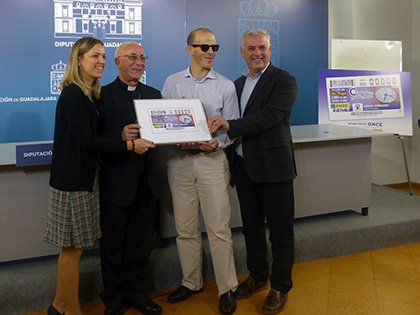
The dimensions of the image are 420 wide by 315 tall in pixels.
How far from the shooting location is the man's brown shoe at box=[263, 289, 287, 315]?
7.80 feet

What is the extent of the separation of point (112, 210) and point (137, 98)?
63 centimetres

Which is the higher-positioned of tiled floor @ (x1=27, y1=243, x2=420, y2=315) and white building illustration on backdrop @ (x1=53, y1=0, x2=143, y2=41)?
white building illustration on backdrop @ (x1=53, y1=0, x2=143, y2=41)

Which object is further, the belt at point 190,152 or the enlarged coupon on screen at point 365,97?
the enlarged coupon on screen at point 365,97

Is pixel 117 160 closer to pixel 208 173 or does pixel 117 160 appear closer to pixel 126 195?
pixel 126 195

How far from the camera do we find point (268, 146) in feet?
7.63

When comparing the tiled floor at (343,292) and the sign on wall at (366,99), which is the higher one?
the sign on wall at (366,99)

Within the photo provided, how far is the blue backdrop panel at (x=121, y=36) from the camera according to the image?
3811mm

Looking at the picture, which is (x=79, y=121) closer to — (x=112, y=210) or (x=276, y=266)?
(x=112, y=210)

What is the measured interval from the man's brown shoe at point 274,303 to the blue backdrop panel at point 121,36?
103 inches

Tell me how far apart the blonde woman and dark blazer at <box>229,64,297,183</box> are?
1.98ft

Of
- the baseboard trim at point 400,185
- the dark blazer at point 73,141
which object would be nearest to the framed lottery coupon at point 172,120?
the dark blazer at point 73,141

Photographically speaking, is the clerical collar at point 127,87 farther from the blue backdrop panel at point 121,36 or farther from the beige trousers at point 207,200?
the blue backdrop panel at point 121,36

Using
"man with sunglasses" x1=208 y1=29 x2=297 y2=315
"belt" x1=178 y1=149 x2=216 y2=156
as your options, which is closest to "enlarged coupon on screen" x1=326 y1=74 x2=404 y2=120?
"man with sunglasses" x1=208 y1=29 x2=297 y2=315

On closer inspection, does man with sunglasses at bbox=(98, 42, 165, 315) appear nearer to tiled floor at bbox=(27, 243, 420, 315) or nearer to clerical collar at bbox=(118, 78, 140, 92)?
clerical collar at bbox=(118, 78, 140, 92)
